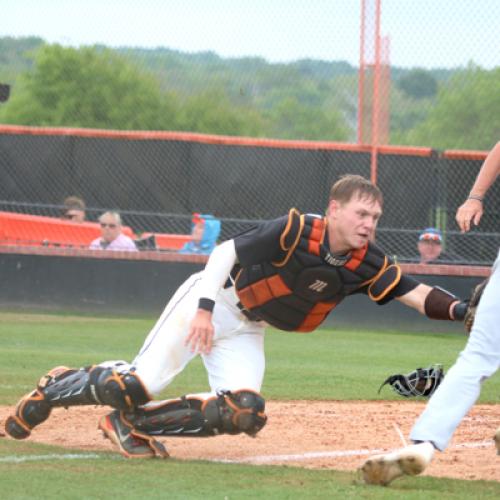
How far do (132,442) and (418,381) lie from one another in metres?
1.44

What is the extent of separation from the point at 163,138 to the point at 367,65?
8.96 feet

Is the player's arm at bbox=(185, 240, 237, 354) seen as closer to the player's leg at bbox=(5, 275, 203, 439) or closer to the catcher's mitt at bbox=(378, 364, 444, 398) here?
the player's leg at bbox=(5, 275, 203, 439)

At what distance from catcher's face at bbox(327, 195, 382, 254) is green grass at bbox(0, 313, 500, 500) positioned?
3.45 feet

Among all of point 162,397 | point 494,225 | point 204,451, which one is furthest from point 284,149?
point 204,451

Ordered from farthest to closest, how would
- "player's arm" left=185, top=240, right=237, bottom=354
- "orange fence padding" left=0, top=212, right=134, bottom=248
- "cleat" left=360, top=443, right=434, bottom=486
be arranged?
"orange fence padding" left=0, top=212, right=134, bottom=248 → "player's arm" left=185, top=240, right=237, bottom=354 → "cleat" left=360, top=443, right=434, bottom=486

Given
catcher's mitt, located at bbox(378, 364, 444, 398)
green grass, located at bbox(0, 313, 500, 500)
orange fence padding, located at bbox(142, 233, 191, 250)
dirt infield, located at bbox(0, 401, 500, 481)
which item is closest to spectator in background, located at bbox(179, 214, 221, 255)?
orange fence padding, located at bbox(142, 233, 191, 250)

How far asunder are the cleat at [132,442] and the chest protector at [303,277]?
795 mm

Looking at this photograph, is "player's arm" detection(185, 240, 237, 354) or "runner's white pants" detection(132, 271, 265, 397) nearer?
"player's arm" detection(185, 240, 237, 354)

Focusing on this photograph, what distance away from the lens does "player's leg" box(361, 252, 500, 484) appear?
4945mm

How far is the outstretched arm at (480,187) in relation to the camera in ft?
18.3

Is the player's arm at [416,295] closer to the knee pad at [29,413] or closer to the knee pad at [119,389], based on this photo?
the knee pad at [119,389]

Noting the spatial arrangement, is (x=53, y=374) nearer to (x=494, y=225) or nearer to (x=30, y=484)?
(x=30, y=484)

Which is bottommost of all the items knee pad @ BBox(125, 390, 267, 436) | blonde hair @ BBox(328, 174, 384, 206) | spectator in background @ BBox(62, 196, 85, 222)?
spectator in background @ BBox(62, 196, 85, 222)

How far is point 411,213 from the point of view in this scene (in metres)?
15.4
